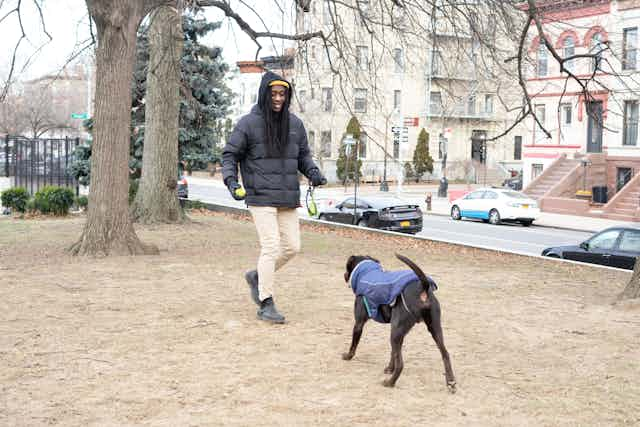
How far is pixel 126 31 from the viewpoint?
38.3 feet

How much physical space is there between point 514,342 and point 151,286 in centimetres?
433

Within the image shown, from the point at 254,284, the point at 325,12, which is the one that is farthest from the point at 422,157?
the point at 254,284

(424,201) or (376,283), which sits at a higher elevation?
(376,283)

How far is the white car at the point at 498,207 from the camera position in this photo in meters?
30.6

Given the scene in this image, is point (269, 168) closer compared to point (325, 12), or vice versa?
point (269, 168)

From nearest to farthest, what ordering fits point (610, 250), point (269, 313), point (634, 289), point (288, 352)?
1. point (288, 352)
2. point (269, 313)
3. point (634, 289)
4. point (610, 250)

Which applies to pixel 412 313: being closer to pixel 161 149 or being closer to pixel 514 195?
pixel 161 149

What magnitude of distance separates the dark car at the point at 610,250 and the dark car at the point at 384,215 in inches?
287

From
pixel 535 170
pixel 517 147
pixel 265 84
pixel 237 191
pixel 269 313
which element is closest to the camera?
pixel 237 191

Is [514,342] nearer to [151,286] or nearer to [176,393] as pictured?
[176,393]

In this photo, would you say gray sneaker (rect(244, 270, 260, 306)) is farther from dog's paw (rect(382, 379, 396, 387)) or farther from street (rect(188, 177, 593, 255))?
street (rect(188, 177, 593, 255))

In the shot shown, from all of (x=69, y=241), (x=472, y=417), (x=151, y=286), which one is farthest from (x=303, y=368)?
(x=69, y=241)

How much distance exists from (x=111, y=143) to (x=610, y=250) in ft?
29.2

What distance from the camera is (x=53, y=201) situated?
2075cm
